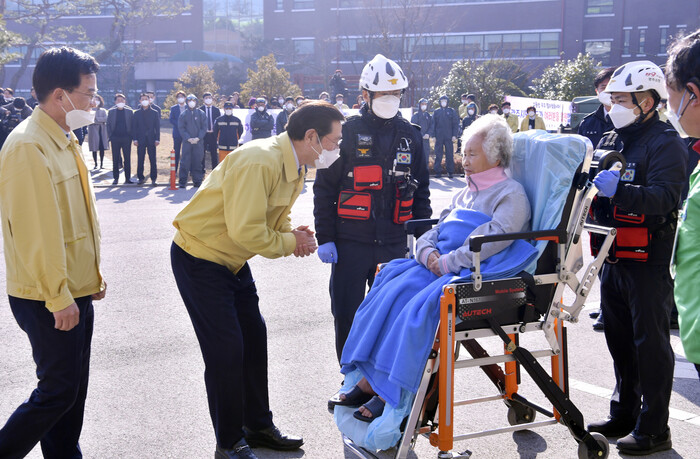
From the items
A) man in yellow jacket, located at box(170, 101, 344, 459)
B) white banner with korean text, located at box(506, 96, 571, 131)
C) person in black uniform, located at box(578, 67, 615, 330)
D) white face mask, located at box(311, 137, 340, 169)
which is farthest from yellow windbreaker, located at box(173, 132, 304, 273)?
white banner with korean text, located at box(506, 96, 571, 131)

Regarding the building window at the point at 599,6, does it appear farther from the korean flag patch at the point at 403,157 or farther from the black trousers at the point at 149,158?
the korean flag patch at the point at 403,157

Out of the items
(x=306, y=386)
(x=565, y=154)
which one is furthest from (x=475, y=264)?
(x=306, y=386)

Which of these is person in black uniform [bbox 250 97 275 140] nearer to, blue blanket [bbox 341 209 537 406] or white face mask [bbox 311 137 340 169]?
white face mask [bbox 311 137 340 169]

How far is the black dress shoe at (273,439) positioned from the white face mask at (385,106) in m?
2.15

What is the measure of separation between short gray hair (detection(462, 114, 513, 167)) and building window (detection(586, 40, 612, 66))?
2004 inches

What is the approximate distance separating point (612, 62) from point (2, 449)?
53001mm

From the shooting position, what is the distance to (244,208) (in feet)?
12.1

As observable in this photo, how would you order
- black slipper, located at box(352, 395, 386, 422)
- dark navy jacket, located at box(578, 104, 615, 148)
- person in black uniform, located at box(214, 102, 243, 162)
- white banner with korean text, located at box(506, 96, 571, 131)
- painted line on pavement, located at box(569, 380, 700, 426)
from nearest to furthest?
black slipper, located at box(352, 395, 386, 422) → painted line on pavement, located at box(569, 380, 700, 426) → dark navy jacket, located at box(578, 104, 615, 148) → person in black uniform, located at box(214, 102, 243, 162) → white banner with korean text, located at box(506, 96, 571, 131)

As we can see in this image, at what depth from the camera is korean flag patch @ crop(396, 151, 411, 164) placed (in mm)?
4980

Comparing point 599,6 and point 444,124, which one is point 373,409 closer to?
point 444,124

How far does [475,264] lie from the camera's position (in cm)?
364

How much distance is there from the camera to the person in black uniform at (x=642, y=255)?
4.16 metres

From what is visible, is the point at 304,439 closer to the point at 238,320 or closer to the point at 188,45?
the point at 238,320

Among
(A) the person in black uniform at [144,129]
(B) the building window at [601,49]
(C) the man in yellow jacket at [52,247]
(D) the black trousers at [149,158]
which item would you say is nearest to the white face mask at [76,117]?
(C) the man in yellow jacket at [52,247]
